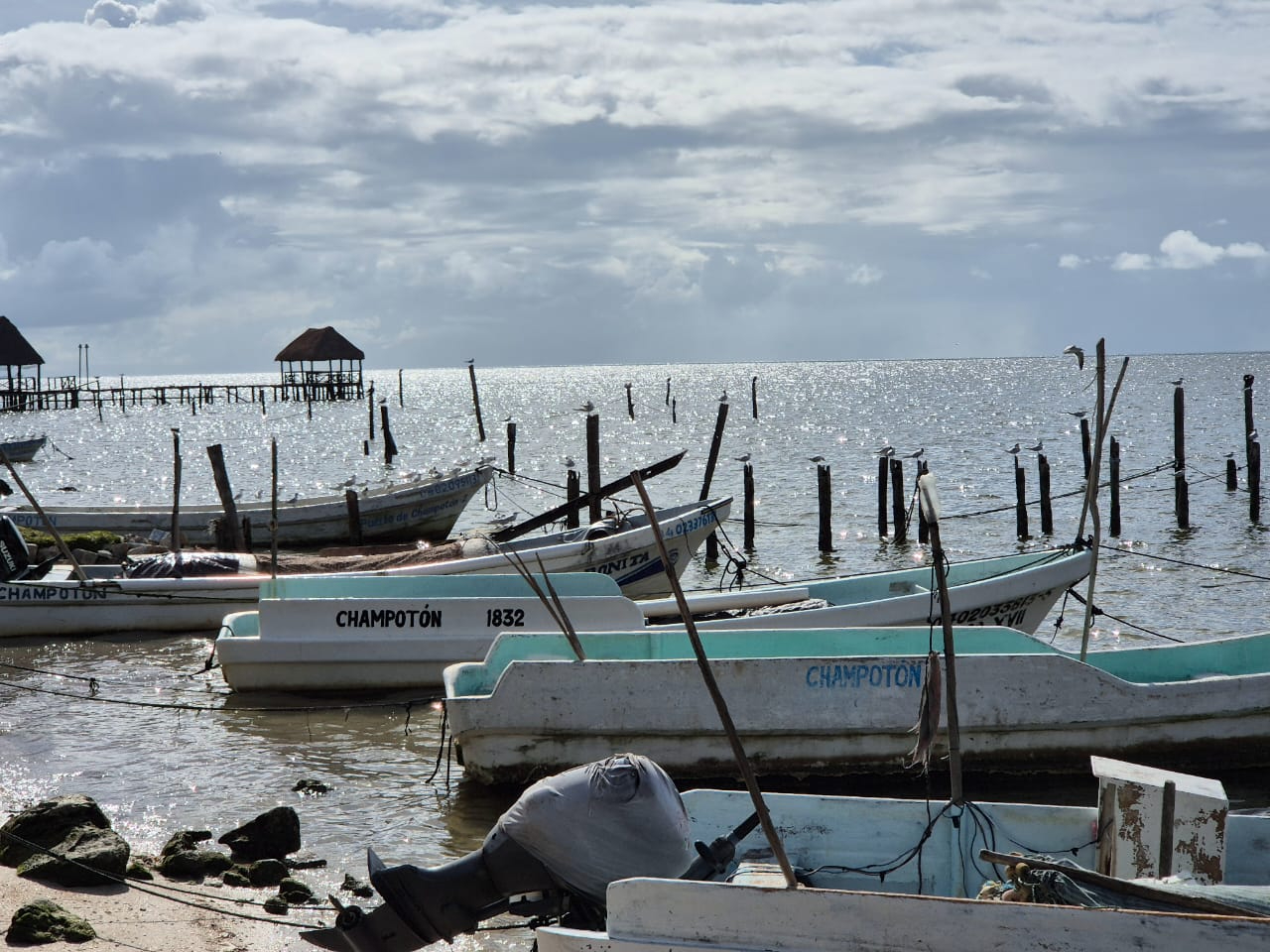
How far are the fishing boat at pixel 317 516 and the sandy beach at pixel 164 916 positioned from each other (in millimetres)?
13767

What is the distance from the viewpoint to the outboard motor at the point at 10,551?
14.3 m

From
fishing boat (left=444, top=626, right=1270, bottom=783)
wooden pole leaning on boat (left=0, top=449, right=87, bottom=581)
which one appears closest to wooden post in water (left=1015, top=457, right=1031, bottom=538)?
fishing boat (left=444, top=626, right=1270, bottom=783)

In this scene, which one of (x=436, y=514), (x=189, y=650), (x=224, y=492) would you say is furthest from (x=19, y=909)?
(x=436, y=514)

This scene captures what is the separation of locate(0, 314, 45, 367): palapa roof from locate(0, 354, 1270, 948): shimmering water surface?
5132mm

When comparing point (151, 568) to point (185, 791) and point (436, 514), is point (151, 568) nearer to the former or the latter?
point (185, 791)

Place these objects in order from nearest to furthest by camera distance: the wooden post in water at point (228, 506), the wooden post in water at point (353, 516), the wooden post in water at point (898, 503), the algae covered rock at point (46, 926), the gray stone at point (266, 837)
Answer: the algae covered rock at point (46, 926) < the gray stone at point (266, 837) < the wooden post in water at point (228, 506) < the wooden post in water at point (353, 516) < the wooden post in water at point (898, 503)

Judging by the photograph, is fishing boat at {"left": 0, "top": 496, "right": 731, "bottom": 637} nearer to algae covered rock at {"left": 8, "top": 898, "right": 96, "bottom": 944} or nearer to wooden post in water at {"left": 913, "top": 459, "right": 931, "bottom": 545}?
wooden post in water at {"left": 913, "top": 459, "right": 931, "bottom": 545}

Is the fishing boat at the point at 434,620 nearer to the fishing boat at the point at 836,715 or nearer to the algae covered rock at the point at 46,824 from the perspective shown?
the fishing boat at the point at 836,715

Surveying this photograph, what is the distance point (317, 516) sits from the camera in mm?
21688

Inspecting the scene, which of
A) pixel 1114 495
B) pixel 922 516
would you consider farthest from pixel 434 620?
pixel 1114 495

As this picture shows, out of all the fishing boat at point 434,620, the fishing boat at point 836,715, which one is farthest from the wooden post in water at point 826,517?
the fishing boat at point 836,715

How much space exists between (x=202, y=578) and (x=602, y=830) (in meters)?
10.8

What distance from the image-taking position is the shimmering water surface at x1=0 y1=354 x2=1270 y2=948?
8.58 metres

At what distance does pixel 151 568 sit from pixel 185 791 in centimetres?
681
